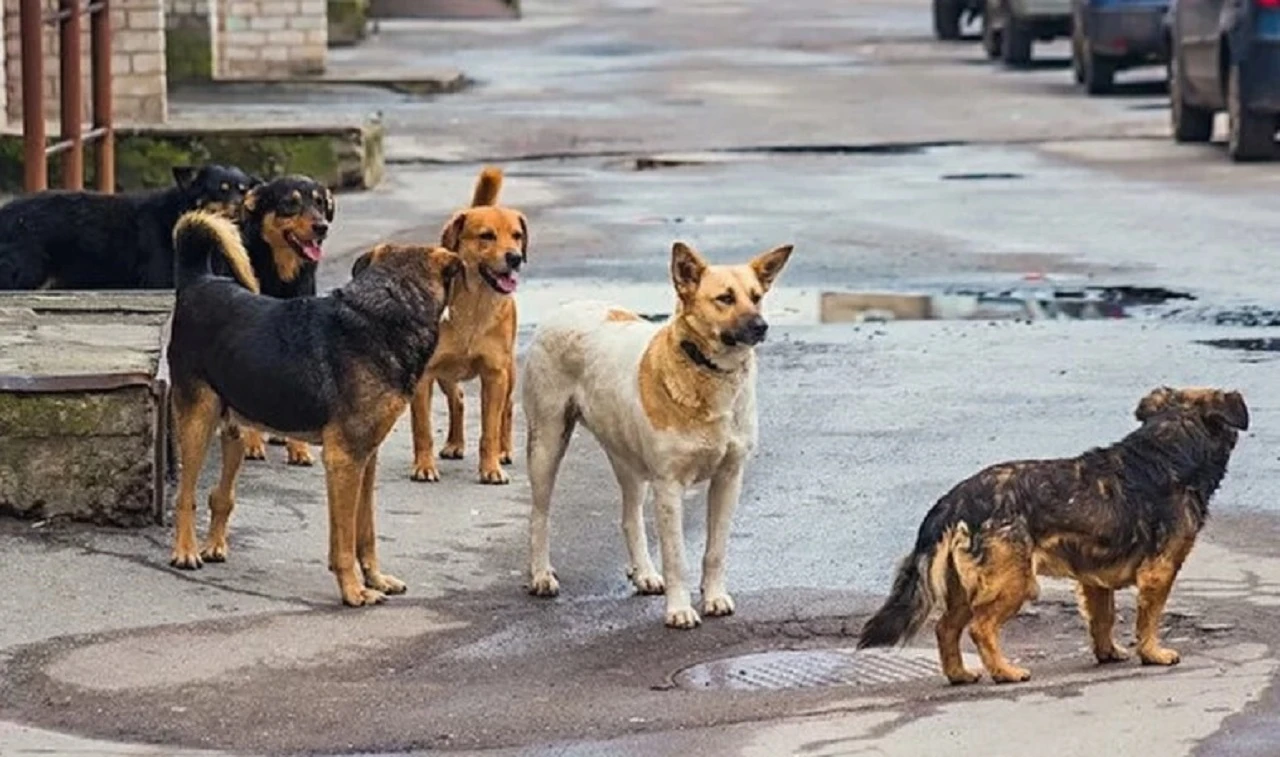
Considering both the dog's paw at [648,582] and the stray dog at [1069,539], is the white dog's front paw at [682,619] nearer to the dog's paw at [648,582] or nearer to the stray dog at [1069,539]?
→ the dog's paw at [648,582]

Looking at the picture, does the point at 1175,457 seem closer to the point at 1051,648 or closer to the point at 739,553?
the point at 1051,648

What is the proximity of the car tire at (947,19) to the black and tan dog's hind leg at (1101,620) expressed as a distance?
31.0m

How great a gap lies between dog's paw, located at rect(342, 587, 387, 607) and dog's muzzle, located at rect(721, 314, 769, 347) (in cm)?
129

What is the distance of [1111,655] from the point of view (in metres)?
7.96

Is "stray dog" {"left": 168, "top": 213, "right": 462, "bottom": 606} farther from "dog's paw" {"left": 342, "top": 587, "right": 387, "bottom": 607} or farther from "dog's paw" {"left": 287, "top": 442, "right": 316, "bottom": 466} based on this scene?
"dog's paw" {"left": 287, "top": 442, "right": 316, "bottom": 466}

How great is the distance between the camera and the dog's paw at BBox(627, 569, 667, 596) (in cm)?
912

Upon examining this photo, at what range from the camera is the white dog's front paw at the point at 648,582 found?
9117 mm

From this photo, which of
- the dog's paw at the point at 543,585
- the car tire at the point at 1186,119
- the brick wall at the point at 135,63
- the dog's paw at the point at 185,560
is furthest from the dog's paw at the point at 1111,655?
the car tire at the point at 1186,119

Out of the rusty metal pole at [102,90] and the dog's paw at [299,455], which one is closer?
the dog's paw at [299,455]

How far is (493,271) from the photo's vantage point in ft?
34.6

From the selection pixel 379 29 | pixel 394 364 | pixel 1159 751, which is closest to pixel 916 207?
pixel 394 364

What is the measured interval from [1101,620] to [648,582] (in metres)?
1.67

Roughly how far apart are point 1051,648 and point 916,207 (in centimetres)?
1130

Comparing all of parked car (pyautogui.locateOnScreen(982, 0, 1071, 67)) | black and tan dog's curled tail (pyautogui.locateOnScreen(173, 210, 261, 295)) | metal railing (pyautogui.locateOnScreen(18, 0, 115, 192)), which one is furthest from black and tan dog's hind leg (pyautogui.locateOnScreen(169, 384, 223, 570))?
parked car (pyautogui.locateOnScreen(982, 0, 1071, 67))
